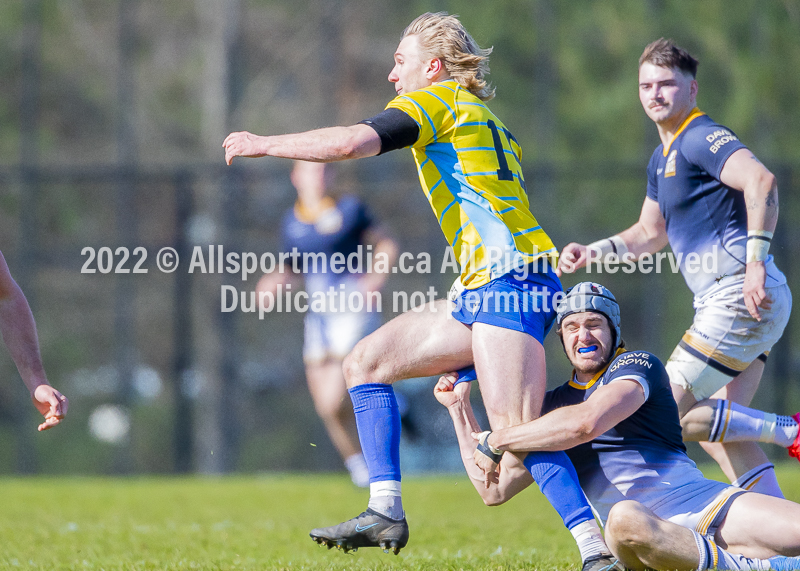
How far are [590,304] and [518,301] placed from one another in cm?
27

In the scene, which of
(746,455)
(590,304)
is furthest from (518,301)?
(746,455)

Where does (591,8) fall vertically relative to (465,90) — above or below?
above

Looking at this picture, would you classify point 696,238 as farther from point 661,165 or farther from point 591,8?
point 591,8

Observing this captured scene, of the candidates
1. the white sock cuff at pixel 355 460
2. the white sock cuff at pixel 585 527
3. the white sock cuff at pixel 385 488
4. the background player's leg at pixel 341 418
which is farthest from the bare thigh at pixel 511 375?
the white sock cuff at pixel 355 460

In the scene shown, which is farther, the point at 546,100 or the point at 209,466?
the point at 546,100

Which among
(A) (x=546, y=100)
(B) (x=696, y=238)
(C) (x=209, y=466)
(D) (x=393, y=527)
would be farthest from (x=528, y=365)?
(A) (x=546, y=100)

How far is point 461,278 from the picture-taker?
3.59 meters

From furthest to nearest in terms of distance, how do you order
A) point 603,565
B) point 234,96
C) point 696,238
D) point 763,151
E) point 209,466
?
point 234,96 < point 763,151 < point 209,466 < point 696,238 < point 603,565

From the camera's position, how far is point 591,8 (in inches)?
514

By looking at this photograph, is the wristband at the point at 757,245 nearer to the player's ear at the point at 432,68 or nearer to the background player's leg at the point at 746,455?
the background player's leg at the point at 746,455

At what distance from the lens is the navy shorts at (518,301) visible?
3.41 m

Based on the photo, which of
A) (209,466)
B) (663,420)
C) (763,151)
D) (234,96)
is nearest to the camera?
(663,420)

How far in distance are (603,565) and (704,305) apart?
5.13 ft

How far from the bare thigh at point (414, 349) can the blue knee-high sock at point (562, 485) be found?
51 cm
